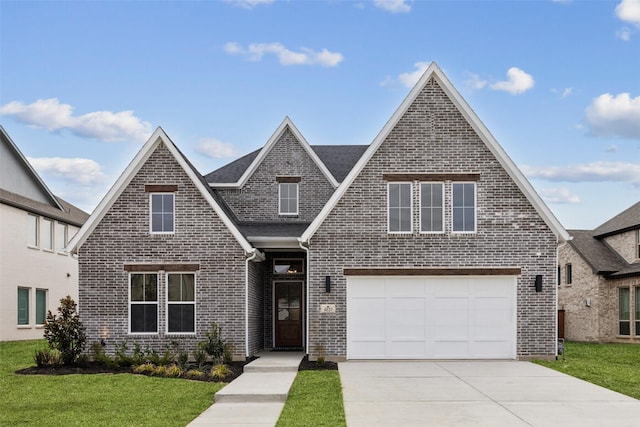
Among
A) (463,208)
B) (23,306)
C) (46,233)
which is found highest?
(463,208)

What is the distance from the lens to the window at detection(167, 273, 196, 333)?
20469mm

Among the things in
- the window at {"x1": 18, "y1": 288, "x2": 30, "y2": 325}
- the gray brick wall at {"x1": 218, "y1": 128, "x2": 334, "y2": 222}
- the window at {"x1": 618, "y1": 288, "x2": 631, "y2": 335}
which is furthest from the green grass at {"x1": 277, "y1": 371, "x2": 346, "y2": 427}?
the window at {"x1": 618, "y1": 288, "x2": 631, "y2": 335}

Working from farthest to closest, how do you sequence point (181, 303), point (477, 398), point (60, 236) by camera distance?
1. point (60, 236)
2. point (181, 303)
3. point (477, 398)

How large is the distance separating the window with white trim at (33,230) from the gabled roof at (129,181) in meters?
13.1

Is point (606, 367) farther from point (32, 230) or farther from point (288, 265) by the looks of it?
point (32, 230)

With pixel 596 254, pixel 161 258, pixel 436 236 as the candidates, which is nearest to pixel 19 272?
pixel 161 258

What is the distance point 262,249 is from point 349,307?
3.89 metres

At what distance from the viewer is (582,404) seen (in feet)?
43.2

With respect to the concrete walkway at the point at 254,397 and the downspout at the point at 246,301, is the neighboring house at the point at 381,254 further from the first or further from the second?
the concrete walkway at the point at 254,397

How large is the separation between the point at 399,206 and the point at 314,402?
8.34 metres

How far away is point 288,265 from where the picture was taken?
24328 millimetres

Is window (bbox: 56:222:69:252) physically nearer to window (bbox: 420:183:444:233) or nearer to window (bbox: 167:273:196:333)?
window (bbox: 167:273:196:333)

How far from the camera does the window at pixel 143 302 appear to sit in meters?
20.5

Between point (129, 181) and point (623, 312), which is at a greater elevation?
point (129, 181)
